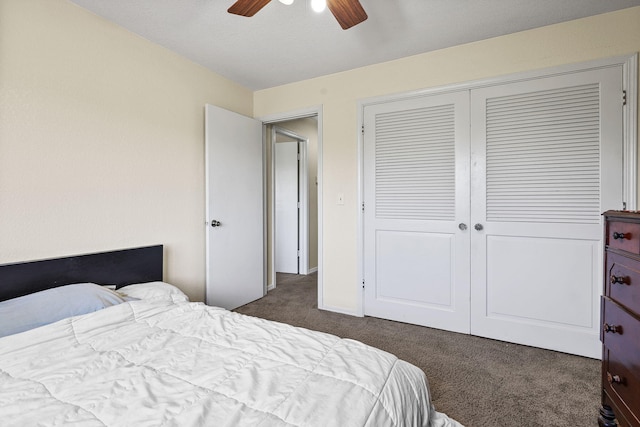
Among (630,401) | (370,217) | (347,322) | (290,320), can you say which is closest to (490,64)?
(370,217)

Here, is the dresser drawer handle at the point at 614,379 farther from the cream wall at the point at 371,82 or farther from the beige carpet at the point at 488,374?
the cream wall at the point at 371,82

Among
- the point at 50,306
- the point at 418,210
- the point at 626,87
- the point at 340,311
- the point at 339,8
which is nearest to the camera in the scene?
the point at 50,306

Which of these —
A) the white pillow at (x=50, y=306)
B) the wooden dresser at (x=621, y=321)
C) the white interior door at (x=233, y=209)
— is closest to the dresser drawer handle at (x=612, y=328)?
the wooden dresser at (x=621, y=321)

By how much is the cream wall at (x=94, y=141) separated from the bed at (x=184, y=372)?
1.43 ft

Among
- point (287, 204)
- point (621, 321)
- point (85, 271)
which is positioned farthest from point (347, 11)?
point (287, 204)

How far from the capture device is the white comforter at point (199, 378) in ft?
2.65

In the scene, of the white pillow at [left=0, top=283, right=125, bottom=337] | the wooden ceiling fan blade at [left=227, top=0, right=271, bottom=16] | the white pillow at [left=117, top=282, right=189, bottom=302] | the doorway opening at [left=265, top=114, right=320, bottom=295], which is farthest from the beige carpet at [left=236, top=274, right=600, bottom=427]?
the wooden ceiling fan blade at [left=227, top=0, right=271, bottom=16]

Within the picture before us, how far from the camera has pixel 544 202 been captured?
2264 millimetres

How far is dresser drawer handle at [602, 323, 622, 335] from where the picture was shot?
4.16ft

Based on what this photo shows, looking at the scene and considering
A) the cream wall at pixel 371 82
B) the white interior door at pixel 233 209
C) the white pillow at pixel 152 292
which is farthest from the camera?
the white interior door at pixel 233 209

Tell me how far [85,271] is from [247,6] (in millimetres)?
1891

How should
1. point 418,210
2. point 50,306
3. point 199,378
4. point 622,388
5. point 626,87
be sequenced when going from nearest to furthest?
point 199,378 < point 622,388 < point 50,306 < point 626,87 < point 418,210

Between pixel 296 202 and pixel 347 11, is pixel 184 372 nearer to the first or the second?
pixel 347 11

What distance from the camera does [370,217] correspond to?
291cm
